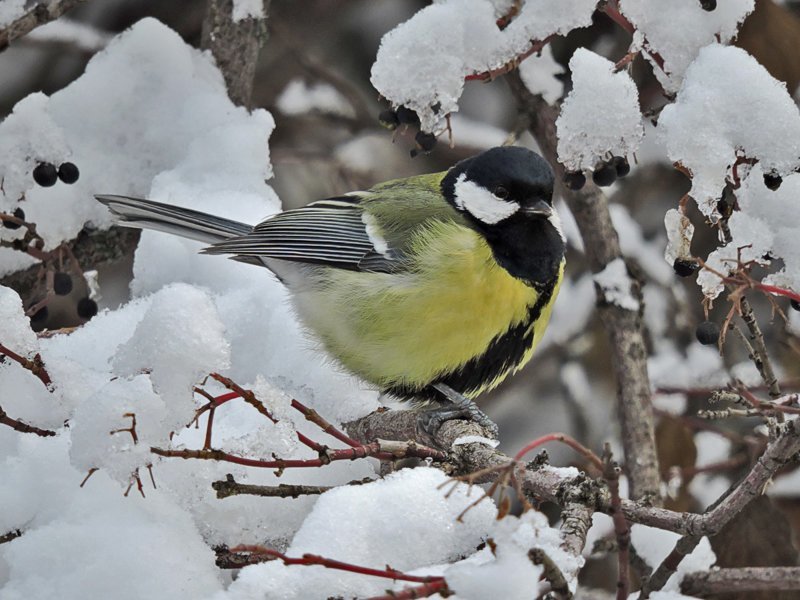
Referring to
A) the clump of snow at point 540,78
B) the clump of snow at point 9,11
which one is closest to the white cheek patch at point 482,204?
the clump of snow at point 540,78

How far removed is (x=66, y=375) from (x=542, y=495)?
2.98 feet

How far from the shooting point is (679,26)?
6.93 ft

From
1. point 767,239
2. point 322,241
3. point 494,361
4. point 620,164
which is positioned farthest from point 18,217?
point 767,239

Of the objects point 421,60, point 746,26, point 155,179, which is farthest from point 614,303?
point 155,179

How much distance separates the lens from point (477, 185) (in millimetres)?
2973

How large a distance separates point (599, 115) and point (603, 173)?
0.35m

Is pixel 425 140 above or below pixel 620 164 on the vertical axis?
above

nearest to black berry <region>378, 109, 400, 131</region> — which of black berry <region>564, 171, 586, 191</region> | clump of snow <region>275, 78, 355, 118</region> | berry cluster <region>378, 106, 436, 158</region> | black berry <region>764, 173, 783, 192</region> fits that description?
berry cluster <region>378, 106, 436, 158</region>

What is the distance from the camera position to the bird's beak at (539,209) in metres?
2.84

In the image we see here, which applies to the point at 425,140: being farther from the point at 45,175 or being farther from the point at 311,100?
the point at 311,100

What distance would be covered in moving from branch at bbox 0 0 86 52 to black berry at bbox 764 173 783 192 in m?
1.79

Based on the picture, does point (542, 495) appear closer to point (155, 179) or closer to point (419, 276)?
point (419, 276)

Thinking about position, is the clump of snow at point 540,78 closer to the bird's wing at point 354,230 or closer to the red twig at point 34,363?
the bird's wing at point 354,230

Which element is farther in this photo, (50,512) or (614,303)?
(614,303)
